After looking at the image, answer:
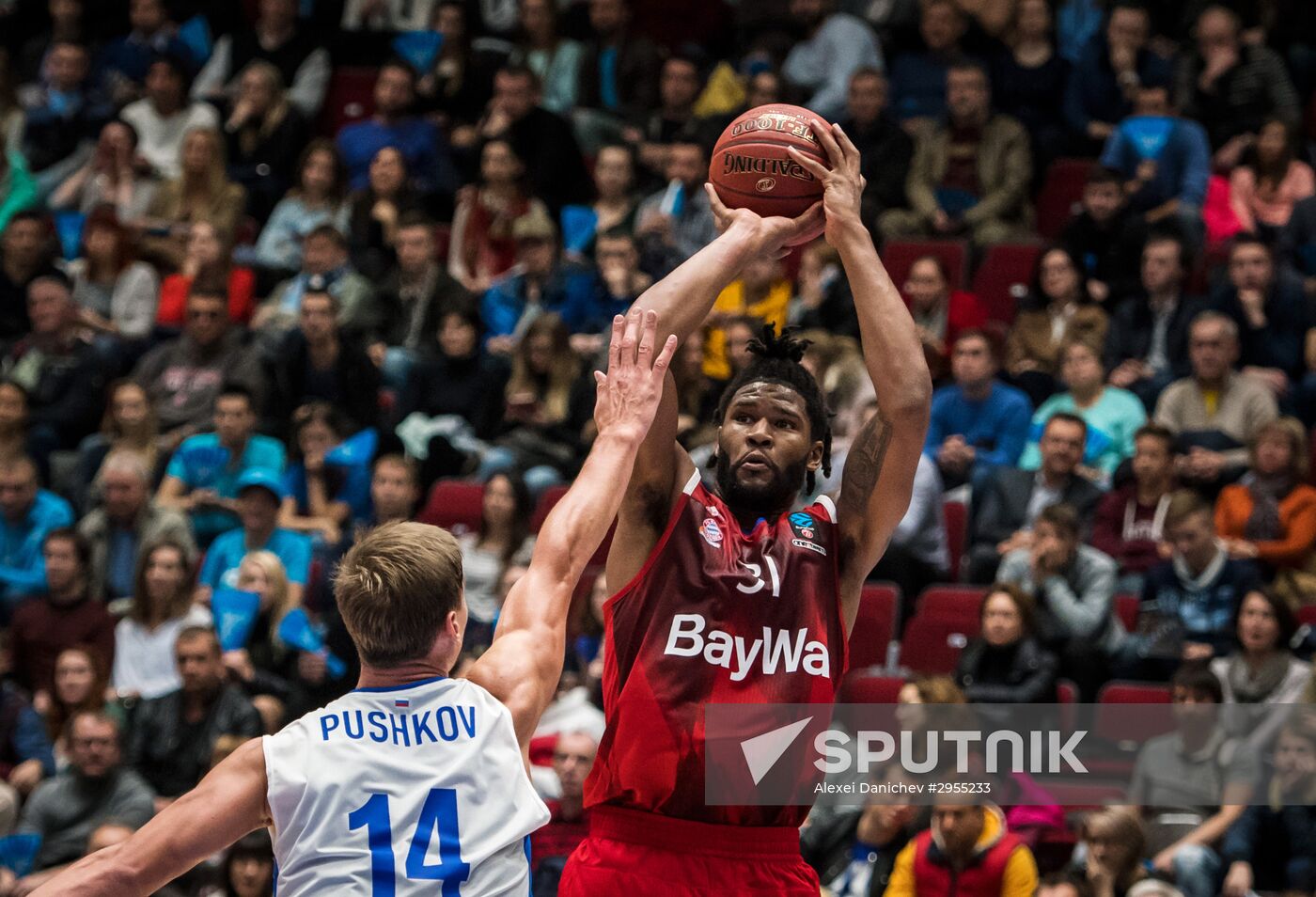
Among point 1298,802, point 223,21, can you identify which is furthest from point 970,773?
point 223,21

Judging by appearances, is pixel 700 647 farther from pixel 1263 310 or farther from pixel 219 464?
pixel 219 464

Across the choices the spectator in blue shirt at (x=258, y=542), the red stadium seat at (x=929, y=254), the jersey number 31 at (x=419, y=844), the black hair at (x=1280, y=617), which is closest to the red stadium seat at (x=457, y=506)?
the spectator in blue shirt at (x=258, y=542)

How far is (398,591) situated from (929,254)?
8.18 meters

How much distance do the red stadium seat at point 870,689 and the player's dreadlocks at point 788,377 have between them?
3.61m

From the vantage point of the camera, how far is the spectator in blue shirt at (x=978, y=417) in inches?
406

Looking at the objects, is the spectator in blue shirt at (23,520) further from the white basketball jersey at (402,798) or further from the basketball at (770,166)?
the white basketball jersey at (402,798)

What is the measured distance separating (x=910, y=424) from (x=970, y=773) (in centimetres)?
351

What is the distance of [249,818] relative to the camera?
368 centimetres

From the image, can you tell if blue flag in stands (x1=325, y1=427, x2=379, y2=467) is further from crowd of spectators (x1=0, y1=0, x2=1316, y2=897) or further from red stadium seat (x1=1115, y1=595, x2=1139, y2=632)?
red stadium seat (x1=1115, y1=595, x2=1139, y2=632)

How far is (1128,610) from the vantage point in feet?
30.5

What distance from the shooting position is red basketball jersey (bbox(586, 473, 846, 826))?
15.6ft

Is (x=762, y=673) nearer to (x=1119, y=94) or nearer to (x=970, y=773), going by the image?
(x=970, y=773)

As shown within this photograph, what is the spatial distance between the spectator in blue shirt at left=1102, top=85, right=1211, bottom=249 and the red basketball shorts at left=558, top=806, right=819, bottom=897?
24.8 ft
